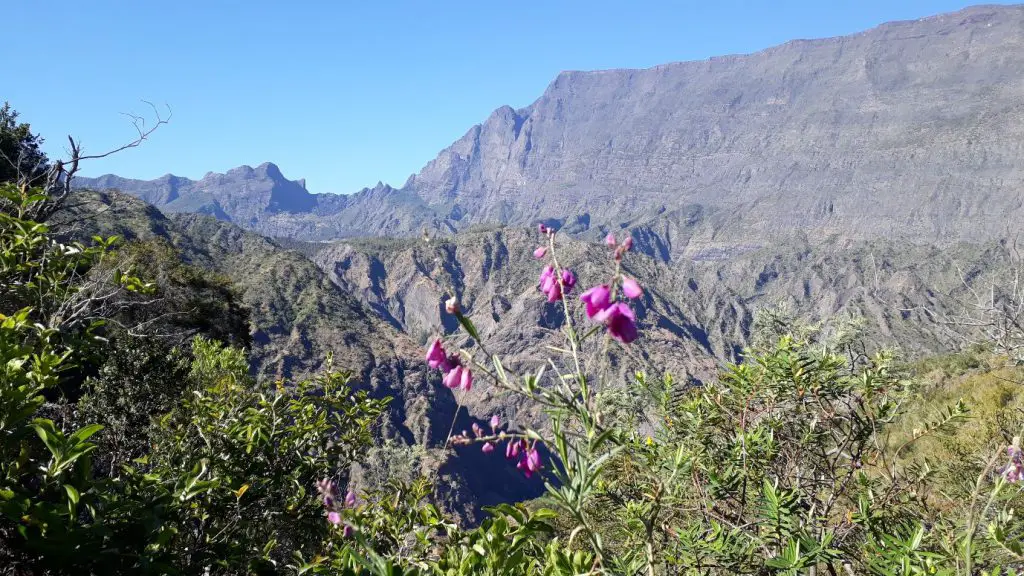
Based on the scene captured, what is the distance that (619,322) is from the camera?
1.31 meters

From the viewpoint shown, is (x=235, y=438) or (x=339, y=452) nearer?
(x=235, y=438)

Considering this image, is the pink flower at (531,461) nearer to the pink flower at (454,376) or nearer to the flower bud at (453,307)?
the pink flower at (454,376)

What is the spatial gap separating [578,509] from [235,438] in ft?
8.28

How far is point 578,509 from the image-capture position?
1.25m

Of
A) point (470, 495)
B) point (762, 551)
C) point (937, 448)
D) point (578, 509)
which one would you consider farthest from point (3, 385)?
point (470, 495)

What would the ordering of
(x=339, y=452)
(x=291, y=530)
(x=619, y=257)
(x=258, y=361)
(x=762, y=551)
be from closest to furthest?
1. (x=619, y=257)
2. (x=762, y=551)
3. (x=291, y=530)
4. (x=339, y=452)
5. (x=258, y=361)

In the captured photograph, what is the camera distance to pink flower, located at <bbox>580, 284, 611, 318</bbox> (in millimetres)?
1366

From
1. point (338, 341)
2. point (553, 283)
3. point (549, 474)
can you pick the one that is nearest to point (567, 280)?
point (553, 283)

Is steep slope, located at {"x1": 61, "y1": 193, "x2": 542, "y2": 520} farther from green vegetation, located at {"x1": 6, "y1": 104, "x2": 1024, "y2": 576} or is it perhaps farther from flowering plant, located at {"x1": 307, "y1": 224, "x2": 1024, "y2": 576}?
A: flowering plant, located at {"x1": 307, "y1": 224, "x2": 1024, "y2": 576}

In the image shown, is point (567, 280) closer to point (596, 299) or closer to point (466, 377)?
point (596, 299)

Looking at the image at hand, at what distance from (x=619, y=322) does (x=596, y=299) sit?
0.35ft

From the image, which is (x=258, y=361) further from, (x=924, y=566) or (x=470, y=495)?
(x=924, y=566)

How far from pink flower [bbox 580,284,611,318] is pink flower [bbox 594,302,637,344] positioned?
0.04 m

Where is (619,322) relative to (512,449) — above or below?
above
